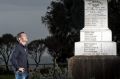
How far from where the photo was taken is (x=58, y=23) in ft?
157

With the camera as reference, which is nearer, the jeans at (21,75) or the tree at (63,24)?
the jeans at (21,75)

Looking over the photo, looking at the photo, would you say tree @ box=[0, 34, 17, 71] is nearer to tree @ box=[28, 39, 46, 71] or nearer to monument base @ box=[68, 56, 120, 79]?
tree @ box=[28, 39, 46, 71]

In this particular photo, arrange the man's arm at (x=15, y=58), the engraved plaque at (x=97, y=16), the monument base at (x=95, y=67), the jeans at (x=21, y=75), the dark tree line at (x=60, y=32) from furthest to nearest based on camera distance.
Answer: the dark tree line at (x=60, y=32), the engraved plaque at (x=97, y=16), the monument base at (x=95, y=67), the jeans at (x=21, y=75), the man's arm at (x=15, y=58)

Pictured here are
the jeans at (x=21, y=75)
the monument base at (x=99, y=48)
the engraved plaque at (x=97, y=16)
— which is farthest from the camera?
the engraved plaque at (x=97, y=16)

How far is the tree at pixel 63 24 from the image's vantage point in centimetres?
4588

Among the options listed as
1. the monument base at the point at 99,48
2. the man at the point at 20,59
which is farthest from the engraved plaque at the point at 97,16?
the man at the point at 20,59

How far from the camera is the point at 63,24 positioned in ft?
157

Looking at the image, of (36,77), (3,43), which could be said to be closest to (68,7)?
(3,43)

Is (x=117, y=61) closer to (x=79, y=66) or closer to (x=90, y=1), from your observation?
(x=79, y=66)

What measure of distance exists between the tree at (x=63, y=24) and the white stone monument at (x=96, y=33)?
2607 cm

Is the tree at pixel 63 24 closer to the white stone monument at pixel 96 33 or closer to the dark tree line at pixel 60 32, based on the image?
the dark tree line at pixel 60 32

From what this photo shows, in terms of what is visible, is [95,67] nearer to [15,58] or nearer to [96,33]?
[96,33]

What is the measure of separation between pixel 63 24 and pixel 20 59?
36.4 meters

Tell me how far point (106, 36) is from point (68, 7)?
2869 cm
